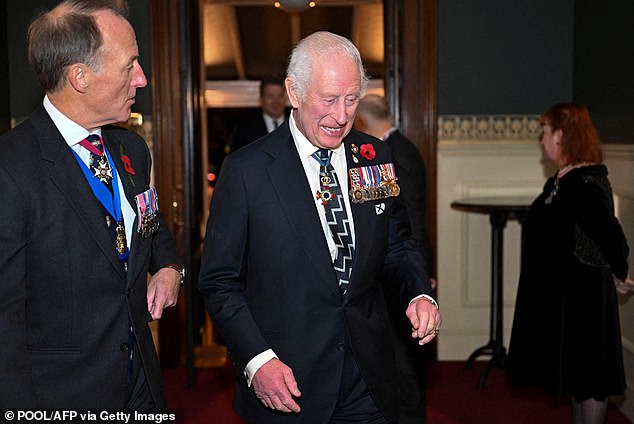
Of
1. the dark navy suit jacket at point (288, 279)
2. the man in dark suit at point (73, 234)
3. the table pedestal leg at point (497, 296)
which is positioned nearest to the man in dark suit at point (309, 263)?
the dark navy suit jacket at point (288, 279)

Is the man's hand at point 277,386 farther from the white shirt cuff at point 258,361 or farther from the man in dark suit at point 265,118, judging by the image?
the man in dark suit at point 265,118

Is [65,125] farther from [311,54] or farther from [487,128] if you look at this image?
[487,128]

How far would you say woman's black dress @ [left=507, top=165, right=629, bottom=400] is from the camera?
3.62 metres

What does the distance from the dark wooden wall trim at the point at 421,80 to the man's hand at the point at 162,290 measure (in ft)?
11.3

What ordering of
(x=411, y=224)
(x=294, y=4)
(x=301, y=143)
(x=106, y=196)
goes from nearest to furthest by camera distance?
1. (x=106, y=196)
2. (x=301, y=143)
3. (x=411, y=224)
4. (x=294, y=4)

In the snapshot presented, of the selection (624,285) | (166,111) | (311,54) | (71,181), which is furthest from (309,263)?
(166,111)

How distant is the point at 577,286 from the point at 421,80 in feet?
7.04

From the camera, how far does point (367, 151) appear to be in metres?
2.41

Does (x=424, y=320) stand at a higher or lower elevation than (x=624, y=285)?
higher

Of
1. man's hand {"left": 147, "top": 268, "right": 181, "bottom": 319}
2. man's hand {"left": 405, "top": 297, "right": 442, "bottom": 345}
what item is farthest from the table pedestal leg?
man's hand {"left": 147, "top": 268, "right": 181, "bottom": 319}

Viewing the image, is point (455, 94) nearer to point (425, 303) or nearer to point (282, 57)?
point (425, 303)

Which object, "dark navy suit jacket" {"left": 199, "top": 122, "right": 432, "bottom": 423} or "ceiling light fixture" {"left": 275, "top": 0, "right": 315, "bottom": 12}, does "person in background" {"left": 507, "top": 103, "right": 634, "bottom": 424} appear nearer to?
"dark navy suit jacket" {"left": 199, "top": 122, "right": 432, "bottom": 423}

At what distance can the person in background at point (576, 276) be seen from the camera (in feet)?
11.9

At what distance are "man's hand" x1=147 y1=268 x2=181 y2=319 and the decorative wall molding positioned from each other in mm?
3556
